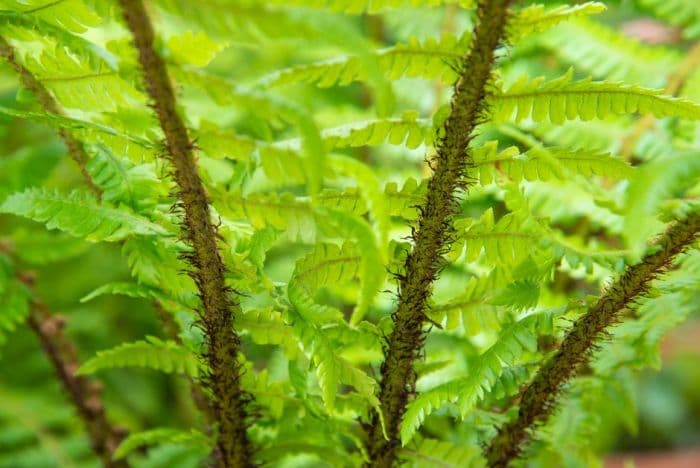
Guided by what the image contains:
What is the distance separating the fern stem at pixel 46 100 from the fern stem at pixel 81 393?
40 centimetres

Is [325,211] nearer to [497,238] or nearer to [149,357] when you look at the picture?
[497,238]

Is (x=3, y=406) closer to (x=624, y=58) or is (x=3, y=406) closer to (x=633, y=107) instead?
(x=633, y=107)

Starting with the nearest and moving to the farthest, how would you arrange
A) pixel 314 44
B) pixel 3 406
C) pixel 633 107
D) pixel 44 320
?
pixel 314 44, pixel 633 107, pixel 44 320, pixel 3 406

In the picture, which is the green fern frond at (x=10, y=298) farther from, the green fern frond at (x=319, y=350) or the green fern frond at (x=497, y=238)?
the green fern frond at (x=497, y=238)

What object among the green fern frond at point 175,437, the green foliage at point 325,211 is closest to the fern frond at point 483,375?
the green foliage at point 325,211

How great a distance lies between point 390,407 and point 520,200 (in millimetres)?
278

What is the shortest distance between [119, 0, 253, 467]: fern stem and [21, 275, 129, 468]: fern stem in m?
0.33

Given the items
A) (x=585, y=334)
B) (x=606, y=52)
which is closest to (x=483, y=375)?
(x=585, y=334)

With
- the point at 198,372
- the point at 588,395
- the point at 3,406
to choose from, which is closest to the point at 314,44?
the point at 198,372

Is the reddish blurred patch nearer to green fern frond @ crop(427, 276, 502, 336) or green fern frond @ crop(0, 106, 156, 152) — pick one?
green fern frond @ crop(427, 276, 502, 336)

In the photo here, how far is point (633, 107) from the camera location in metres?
0.73

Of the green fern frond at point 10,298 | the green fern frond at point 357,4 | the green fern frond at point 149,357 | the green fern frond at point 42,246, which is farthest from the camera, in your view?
the green fern frond at point 42,246

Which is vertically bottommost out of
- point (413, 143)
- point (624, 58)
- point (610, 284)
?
point (610, 284)

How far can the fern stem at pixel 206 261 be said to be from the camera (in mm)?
593
